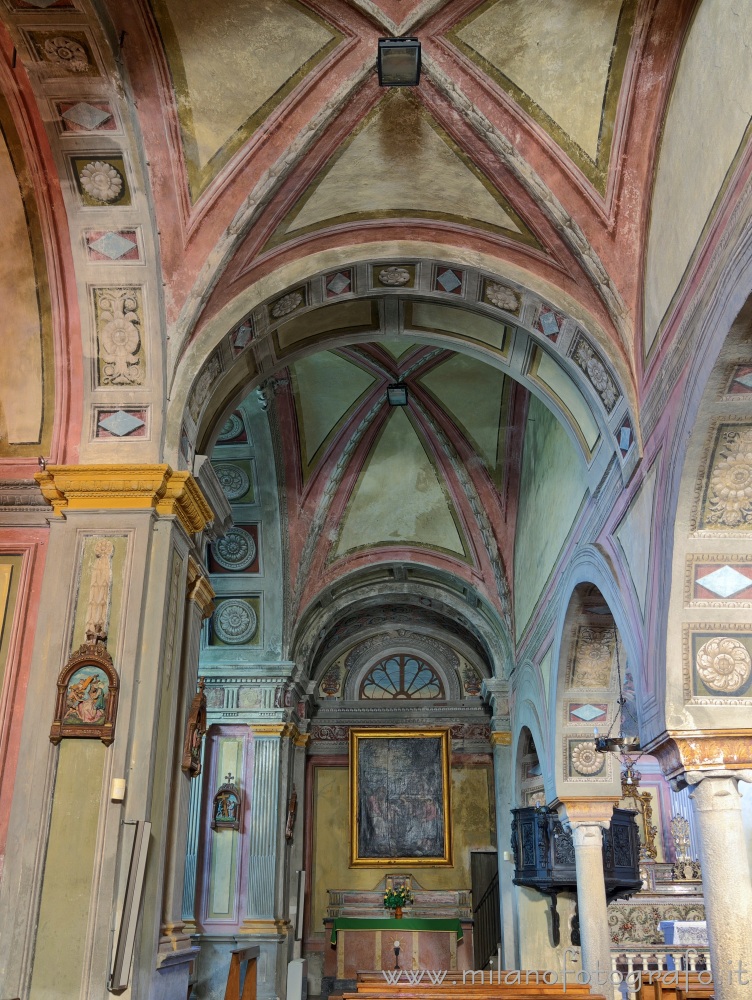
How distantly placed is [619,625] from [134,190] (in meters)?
4.93

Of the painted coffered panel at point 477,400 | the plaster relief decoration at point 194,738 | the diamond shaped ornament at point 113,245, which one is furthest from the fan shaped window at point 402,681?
the diamond shaped ornament at point 113,245

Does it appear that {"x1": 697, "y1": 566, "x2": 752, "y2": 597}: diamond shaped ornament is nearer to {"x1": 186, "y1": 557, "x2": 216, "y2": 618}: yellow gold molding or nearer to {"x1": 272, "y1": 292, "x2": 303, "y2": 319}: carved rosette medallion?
{"x1": 186, "y1": 557, "x2": 216, "y2": 618}: yellow gold molding

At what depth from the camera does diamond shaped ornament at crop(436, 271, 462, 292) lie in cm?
775

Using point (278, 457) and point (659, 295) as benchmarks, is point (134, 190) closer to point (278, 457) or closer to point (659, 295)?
point (659, 295)

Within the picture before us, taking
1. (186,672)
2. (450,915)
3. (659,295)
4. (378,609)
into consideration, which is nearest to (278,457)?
(378,609)

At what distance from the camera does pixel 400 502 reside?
44.4 feet

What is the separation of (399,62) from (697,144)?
2.19 m

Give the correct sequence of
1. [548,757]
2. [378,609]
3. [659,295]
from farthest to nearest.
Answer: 1. [378,609]
2. [548,757]
3. [659,295]

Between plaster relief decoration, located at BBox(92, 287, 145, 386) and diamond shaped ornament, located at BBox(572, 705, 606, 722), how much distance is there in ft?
19.3

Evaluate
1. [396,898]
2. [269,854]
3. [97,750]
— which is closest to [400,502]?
[269,854]

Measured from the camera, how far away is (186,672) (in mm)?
6855

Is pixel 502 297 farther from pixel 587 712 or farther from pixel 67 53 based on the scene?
pixel 587 712

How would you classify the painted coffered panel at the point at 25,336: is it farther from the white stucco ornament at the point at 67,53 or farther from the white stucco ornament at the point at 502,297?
the white stucco ornament at the point at 502,297

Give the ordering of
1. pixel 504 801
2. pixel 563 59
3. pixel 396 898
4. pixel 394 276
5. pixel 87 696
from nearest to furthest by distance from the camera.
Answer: pixel 87 696 < pixel 563 59 < pixel 394 276 < pixel 504 801 < pixel 396 898
